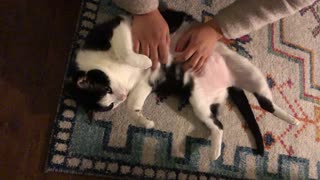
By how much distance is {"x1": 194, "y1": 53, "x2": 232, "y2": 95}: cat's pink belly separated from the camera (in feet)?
3.71

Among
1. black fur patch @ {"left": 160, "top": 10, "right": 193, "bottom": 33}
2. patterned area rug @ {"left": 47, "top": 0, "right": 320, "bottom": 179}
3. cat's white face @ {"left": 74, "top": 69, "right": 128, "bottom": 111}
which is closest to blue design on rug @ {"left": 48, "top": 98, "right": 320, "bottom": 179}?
patterned area rug @ {"left": 47, "top": 0, "right": 320, "bottom": 179}

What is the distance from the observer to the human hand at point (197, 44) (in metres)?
1.00

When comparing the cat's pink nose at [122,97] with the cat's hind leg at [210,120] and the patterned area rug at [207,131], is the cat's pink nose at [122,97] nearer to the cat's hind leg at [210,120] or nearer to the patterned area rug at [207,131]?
the patterned area rug at [207,131]

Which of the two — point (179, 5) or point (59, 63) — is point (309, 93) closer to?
point (179, 5)

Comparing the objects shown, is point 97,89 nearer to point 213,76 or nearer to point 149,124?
point 149,124

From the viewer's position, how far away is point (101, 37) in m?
1.00

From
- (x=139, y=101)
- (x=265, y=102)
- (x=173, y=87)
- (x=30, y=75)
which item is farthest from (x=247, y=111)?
(x=30, y=75)

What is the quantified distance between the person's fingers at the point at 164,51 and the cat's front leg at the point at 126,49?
0.05 meters

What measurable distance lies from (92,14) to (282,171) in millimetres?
906

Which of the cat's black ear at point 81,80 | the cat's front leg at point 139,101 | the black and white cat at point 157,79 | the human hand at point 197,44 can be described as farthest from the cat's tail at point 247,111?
the cat's black ear at point 81,80

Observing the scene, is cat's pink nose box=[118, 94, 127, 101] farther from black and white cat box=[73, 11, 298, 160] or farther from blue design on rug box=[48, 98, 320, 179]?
blue design on rug box=[48, 98, 320, 179]

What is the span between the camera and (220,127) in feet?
3.86

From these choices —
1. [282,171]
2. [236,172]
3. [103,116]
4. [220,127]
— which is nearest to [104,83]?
[103,116]

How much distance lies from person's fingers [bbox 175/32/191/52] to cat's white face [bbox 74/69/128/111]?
0.70 ft
